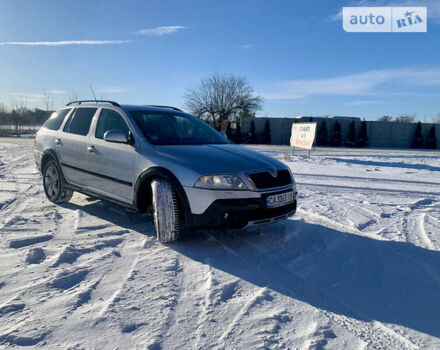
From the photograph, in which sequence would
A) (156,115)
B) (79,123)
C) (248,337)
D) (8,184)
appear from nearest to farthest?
(248,337), (156,115), (79,123), (8,184)

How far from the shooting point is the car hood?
10.7 ft

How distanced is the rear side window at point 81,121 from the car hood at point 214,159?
155cm

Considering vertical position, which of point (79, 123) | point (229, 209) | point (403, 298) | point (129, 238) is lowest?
point (403, 298)

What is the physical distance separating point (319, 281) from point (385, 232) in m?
1.84

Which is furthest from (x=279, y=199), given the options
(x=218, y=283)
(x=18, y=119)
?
(x=18, y=119)

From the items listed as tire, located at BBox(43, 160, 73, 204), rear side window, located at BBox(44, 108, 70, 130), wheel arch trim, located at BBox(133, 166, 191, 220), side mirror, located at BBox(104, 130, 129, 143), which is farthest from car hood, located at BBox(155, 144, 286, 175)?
rear side window, located at BBox(44, 108, 70, 130)

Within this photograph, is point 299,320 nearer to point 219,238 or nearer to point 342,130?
point 219,238

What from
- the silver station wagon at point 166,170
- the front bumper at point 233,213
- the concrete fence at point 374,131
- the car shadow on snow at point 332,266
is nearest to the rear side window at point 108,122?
the silver station wagon at point 166,170

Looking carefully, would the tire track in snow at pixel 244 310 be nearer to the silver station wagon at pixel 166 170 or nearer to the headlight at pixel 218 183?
the silver station wagon at pixel 166 170

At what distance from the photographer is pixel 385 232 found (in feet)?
13.4

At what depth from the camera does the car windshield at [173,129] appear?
3.92 m

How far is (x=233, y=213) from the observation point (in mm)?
3199

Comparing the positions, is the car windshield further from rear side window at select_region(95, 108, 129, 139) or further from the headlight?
the headlight

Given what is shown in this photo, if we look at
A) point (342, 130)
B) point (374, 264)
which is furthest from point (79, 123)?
point (342, 130)
